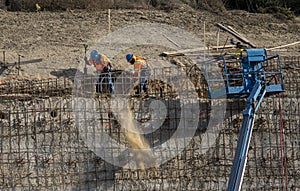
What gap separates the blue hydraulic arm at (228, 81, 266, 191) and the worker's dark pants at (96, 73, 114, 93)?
12.2 feet

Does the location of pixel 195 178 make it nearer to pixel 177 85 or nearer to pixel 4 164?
pixel 177 85

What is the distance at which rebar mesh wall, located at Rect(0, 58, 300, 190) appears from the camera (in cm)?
1172

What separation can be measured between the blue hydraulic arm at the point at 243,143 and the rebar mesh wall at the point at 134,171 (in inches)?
79.1

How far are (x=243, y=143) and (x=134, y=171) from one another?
300cm

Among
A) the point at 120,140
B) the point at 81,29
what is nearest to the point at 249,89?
the point at 120,140

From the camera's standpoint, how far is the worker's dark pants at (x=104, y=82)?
496 inches

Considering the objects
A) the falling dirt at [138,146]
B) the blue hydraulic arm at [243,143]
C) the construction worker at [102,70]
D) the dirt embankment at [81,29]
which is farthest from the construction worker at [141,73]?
the blue hydraulic arm at [243,143]

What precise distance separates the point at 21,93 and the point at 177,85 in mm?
3882

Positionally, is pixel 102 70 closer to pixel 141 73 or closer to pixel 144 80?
pixel 141 73

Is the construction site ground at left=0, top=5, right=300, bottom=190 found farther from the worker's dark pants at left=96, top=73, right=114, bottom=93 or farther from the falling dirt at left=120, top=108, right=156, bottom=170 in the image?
the worker's dark pants at left=96, top=73, right=114, bottom=93

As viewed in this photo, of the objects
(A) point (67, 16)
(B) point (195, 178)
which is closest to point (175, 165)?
(B) point (195, 178)

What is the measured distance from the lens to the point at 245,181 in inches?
475

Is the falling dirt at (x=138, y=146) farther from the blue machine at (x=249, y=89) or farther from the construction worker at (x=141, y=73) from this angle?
the blue machine at (x=249, y=89)

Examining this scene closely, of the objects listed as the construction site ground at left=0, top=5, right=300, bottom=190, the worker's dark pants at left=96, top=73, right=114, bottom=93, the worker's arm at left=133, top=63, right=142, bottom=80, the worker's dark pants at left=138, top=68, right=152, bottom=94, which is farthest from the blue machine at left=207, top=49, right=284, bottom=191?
the worker's dark pants at left=96, top=73, right=114, bottom=93
